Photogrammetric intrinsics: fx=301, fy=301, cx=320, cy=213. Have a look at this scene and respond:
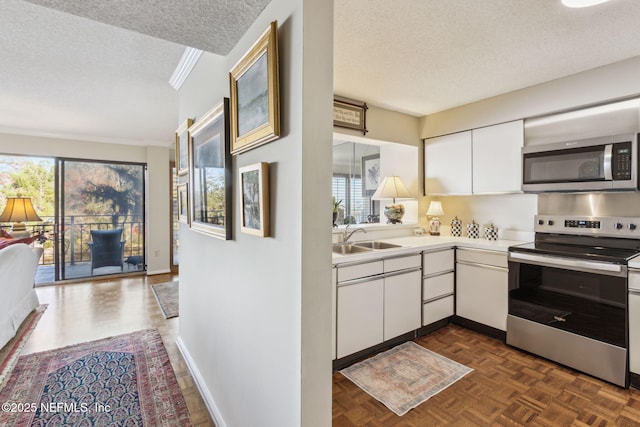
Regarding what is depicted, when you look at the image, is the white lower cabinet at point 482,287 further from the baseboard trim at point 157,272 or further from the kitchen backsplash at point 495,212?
the baseboard trim at point 157,272

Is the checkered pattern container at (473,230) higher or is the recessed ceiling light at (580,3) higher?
the recessed ceiling light at (580,3)

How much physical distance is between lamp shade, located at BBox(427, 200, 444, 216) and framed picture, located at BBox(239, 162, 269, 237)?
2.76 m

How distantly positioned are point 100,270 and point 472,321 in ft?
19.0

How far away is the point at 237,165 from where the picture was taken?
163 cm

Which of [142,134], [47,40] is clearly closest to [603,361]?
[47,40]

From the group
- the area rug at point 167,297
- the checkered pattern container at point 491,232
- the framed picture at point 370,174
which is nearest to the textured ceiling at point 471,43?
the checkered pattern container at point 491,232

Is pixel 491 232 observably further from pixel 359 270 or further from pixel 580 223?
pixel 359 270

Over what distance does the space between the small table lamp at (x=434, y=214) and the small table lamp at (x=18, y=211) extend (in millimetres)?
5312

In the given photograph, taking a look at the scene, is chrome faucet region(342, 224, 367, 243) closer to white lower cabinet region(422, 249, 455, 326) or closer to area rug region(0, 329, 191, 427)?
white lower cabinet region(422, 249, 455, 326)

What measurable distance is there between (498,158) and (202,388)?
335 cm

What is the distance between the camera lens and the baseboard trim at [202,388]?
1774mm

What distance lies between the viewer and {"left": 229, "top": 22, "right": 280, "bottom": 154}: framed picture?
3.81 feet

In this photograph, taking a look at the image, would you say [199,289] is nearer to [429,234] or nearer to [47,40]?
[47,40]

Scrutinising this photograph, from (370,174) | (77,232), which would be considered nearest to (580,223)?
(370,174)
